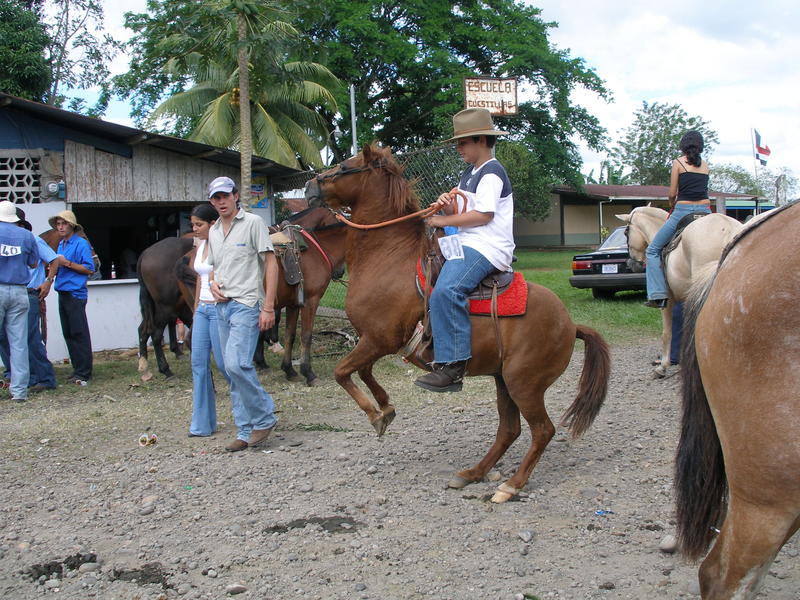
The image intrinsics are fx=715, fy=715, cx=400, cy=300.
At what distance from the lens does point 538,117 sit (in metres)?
33.3

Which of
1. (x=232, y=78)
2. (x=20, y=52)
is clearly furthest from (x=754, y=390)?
(x=20, y=52)

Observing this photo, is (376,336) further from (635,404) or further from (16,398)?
(16,398)

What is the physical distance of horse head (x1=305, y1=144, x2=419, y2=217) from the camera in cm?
538

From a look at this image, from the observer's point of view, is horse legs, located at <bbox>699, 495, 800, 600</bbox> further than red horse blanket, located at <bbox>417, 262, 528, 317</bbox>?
No

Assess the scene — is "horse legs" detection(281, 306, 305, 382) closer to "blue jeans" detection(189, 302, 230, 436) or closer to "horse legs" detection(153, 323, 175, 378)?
"horse legs" detection(153, 323, 175, 378)

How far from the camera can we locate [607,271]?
1538 centimetres

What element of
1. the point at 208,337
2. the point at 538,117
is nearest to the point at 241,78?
the point at 208,337

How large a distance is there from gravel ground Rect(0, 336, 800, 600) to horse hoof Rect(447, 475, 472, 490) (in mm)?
51

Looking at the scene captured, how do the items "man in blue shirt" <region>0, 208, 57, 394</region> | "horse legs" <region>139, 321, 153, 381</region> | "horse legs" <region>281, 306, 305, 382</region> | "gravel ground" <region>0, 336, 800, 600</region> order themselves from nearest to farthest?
"gravel ground" <region>0, 336, 800, 600</region>
"man in blue shirt" <region>0, 208, 57, 394</region>
"horse legs" <region>281, 306, 305, 382</region>
"horse legs" <region>139, 321, 153, 381</region>

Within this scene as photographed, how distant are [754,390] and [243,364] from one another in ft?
14.3

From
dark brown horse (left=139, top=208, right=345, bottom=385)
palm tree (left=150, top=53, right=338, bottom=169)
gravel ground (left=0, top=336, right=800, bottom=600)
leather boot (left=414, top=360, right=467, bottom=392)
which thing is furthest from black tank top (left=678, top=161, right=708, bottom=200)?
palm tree (left=150, top=53, right=338, bottom=169)

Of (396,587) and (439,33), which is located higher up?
(439,33)

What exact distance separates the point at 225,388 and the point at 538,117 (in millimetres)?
27553

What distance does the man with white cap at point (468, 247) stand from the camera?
189 inches
